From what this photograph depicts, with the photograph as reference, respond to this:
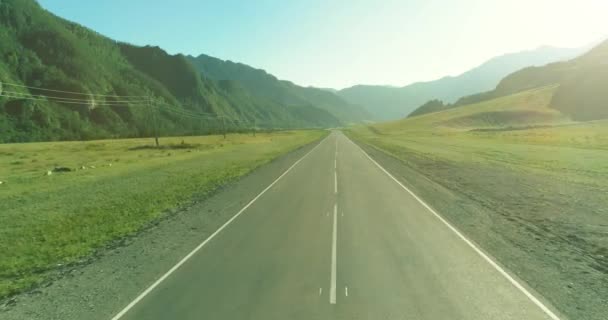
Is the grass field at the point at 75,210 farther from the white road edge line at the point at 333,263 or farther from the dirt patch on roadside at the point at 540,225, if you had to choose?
the dirt patch on roadside at the point at 540,225

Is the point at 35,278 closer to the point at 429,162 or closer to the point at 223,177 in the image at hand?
the point at 223,177

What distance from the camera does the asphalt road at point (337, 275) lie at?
266 inches

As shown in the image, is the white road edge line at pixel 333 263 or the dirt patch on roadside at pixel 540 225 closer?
the white road edge line at pixel 333 263

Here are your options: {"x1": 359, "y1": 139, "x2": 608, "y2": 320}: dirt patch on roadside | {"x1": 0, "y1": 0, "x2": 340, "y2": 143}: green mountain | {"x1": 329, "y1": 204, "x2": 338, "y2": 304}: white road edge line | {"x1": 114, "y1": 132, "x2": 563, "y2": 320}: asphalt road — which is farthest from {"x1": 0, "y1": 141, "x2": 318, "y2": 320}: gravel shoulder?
{"x1": 0, "y1": 0, "x2": 340, "y2": 143}: green mountain

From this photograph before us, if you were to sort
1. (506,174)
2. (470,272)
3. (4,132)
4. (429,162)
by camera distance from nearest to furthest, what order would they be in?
1. (470,272)
2. (506,174)
3. (429,162)
4. (4,132)

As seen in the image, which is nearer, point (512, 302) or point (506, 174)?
point (512, 302)

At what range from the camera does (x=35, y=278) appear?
871 centimetres

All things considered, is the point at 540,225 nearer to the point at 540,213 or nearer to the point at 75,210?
the point at 540,213

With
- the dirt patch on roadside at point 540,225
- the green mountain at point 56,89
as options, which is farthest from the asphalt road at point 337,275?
the green mountain at point 56,89

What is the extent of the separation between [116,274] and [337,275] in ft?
18.3

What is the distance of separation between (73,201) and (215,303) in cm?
1578

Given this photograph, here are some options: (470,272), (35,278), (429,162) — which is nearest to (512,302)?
(470,272)

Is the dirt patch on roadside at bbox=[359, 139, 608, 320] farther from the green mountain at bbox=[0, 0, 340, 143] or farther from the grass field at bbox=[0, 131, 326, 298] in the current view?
the green mountain at bbox=[0, 0, 340, 143]

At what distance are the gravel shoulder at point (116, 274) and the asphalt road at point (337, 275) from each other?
448 millimetres
